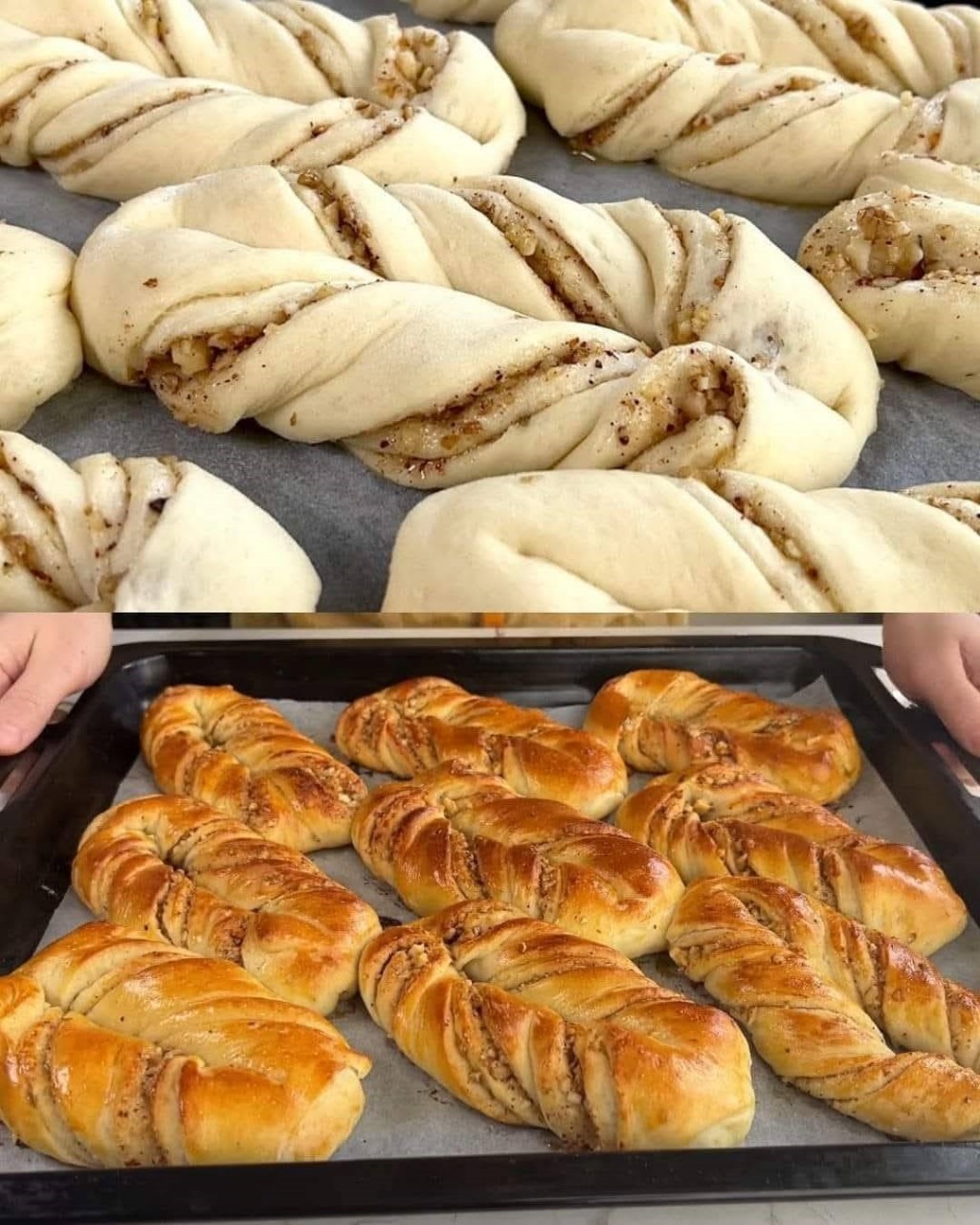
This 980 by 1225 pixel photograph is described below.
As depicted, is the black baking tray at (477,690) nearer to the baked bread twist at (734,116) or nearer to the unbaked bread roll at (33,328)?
the unbaked bread roll at (33,328)

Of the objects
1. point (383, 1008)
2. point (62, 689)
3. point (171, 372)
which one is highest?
point (171, 372)

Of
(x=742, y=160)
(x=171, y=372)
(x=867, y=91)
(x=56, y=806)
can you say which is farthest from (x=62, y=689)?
(x=867, y=91)

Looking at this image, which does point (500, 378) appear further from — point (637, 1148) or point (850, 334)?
point (637, 1148)

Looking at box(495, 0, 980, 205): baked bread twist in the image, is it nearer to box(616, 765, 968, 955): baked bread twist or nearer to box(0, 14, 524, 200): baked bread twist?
box(0, 14, 524, 200): baked bread twist

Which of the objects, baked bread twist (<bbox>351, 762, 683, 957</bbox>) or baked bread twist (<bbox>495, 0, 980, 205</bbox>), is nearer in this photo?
baked bread twist (<bbox>351, 762, 683, 957</bbox>)

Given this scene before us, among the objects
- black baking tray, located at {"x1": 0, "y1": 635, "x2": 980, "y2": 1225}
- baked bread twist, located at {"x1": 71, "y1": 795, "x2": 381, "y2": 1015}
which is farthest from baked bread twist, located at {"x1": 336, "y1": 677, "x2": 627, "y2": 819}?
baked bread twist, located at {"x1": 71, "y1": 795, "x2": 381, "y2": 1015}

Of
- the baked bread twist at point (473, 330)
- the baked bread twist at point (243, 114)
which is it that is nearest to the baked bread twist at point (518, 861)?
the baked bread twist at point (473, 330)
